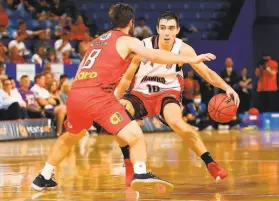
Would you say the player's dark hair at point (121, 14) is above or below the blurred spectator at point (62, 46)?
below

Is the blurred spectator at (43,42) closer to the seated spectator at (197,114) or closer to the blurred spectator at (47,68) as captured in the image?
the blurred spectator at (47,68)

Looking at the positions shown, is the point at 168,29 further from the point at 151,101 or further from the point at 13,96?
the point at 13,96

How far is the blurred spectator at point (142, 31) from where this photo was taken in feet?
71.8

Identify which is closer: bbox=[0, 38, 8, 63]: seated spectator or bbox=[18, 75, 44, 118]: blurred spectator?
bbox=[18, 75, 44, 118]: blurred spectator

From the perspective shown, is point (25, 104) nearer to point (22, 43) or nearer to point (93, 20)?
point (22, 43)

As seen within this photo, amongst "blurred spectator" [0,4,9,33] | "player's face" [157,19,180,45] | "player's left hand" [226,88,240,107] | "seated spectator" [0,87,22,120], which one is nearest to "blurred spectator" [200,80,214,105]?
"blurred spectator" [0,4,9,33]

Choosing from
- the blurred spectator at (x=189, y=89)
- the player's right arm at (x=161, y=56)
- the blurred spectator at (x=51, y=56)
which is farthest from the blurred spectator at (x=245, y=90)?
the player's right arm at (x=161, y=56)

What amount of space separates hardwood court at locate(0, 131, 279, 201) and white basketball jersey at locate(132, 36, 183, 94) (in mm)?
987

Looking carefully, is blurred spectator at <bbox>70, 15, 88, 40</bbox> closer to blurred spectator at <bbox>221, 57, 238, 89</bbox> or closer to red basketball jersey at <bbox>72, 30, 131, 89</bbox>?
blurred spectator at <bbox>221, 57, 238, 89</bbox>

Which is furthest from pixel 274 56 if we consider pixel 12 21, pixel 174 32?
pixel 174 32

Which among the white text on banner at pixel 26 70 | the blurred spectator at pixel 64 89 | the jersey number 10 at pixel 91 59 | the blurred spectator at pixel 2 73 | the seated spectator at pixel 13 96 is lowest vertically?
the jersey number 10 at pixel 91 59

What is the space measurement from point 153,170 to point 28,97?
→ 8198 millimetres

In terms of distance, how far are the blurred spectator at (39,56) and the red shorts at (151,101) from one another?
399 inches

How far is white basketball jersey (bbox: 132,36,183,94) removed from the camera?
886 centimetres
